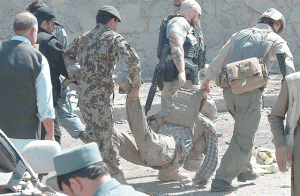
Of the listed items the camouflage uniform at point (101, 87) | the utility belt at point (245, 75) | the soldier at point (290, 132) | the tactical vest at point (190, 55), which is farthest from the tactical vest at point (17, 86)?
the tactical vest at point (190, 55)

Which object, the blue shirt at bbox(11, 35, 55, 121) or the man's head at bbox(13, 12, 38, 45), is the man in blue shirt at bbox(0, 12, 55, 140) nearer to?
the blue shirt at bbox(11, 35, 55, 121)

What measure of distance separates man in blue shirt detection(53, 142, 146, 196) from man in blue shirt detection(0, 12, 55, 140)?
6.66 feet

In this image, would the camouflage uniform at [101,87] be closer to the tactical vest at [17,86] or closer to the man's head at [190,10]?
the tactical vest at [17,86]

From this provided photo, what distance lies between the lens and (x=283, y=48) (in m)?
5.22

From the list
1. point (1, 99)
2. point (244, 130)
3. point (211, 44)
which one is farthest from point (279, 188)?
point (211, 44)

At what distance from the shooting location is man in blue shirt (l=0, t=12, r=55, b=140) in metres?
4.40

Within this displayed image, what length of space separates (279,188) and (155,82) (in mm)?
1966

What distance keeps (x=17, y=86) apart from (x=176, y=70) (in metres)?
2.37

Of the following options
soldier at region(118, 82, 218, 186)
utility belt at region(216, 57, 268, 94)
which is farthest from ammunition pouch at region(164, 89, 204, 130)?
utility belt at region(216, 57, 268, 94)

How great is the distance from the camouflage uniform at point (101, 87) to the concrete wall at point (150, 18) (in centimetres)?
511

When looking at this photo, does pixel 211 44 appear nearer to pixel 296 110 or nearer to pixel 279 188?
pixel 279 188

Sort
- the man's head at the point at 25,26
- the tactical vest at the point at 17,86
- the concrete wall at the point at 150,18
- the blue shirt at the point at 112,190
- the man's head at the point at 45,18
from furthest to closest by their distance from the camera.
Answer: the concrete wall at the point at 150,18, the man's head at the point at 45,18, the man's head at the point at 25,26, the tactical vest at the point at 17,86, the blue shirt at the point at 112,190

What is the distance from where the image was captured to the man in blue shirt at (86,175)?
239 centimetres

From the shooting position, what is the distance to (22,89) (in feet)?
14.5
